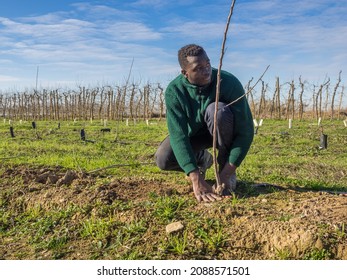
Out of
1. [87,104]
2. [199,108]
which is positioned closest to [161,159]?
[199,108]

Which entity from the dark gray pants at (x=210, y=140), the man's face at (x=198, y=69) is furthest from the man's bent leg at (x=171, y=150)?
the man's face at (x=198, y=69)

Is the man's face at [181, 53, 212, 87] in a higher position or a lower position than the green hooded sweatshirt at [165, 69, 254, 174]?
higher

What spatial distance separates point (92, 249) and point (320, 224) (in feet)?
5.31

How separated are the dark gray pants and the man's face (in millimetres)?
284

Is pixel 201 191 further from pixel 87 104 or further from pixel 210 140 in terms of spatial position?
pixel 87 104

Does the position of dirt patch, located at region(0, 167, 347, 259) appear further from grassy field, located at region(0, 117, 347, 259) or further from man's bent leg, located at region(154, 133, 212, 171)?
man's bent leg, located at region(154, 133, 212, 171)

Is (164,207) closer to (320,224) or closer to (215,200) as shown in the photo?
(215,200)

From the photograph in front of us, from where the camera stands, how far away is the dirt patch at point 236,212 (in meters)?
2.45

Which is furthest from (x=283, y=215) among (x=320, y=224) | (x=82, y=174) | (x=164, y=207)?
(x=82, y=174)

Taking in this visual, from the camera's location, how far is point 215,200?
3.15 meters

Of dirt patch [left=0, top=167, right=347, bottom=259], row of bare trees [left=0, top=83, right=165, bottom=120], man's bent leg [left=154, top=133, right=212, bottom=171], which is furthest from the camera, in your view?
row of bare trees [left=0, top=83, right=165, bottom=120]

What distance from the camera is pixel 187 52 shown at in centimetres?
313

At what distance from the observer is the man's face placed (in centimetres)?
309

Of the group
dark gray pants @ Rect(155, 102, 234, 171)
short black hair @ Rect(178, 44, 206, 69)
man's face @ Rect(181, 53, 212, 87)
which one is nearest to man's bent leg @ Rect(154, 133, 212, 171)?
dark gray pants @ Rect(155, 102, 234, 171)
